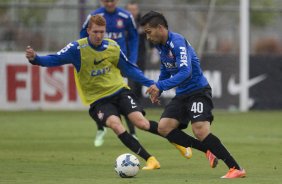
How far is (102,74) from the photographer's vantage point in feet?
39.1

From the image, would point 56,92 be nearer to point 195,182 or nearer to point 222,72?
point 222,72

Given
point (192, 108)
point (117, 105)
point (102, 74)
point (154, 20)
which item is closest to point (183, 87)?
point (192, 108)

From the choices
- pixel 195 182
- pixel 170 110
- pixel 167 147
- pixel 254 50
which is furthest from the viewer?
pixel 254 50

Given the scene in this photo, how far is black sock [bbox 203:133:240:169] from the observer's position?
10.2 m

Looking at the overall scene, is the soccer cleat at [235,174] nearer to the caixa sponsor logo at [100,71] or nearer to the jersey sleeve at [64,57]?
the caixa sponsor logo at [100,71]

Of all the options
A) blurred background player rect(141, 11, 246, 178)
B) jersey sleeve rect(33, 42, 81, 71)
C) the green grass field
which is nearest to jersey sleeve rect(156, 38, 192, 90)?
blurred background player rect(141, 11, 246, 178)

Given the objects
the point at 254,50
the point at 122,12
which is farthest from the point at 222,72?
the point at 122,12

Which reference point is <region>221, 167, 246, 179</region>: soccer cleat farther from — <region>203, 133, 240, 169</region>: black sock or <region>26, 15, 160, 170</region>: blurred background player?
<region>26, 15, 160, 170</region>: blurred background player

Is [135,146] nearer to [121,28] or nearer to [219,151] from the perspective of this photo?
[219,151]

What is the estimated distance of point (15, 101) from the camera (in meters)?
23.9

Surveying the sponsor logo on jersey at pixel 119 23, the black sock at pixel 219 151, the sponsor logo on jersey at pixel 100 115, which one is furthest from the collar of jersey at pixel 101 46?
the sponsor logo on jersey at pixel 119 23

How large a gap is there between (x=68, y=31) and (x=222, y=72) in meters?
4.47

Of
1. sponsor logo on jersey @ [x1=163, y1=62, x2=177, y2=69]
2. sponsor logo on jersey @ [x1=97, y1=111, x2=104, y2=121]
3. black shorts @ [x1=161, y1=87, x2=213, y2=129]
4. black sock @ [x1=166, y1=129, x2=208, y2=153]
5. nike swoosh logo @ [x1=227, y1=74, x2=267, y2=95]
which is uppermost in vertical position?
sponsor logo on jersey @ [x1=163, y1=62, x2=177, y2=69]

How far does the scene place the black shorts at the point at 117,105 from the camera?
11636 mm
